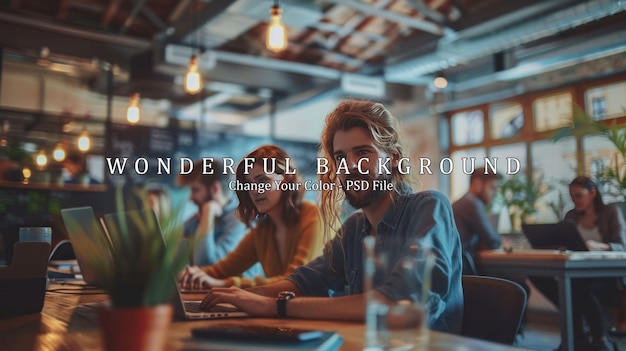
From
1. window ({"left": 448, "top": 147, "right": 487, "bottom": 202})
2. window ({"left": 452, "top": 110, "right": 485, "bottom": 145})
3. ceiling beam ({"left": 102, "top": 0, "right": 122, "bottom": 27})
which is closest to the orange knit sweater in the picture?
ceiling beam ({"left": 102, "top": 0, "right": 122, "bottom": 27})

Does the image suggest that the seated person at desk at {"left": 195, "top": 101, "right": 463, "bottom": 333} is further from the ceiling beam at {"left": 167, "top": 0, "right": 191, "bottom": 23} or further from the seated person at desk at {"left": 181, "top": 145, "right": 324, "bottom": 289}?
the ceiling beam at {"left": 167, "top": 0, "right": 191, "bottom": 23}

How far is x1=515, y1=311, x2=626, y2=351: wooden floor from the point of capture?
179 inches

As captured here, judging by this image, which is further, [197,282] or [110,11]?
[110,11]

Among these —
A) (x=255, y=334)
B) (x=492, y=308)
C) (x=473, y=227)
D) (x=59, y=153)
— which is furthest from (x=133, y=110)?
(x=255, y=334)

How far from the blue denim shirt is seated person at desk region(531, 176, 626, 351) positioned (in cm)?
240

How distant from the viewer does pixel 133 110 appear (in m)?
6.16

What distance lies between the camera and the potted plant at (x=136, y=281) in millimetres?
622

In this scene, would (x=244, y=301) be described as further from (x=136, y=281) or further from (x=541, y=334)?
(x=541, y=334)

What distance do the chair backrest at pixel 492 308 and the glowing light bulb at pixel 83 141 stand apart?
517cm

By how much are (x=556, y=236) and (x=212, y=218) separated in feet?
7.74

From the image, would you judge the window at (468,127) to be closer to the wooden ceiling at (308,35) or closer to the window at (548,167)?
the wooden ceiling at (308,35)

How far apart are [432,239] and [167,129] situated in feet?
17.8

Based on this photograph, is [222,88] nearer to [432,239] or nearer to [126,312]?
[432,239]

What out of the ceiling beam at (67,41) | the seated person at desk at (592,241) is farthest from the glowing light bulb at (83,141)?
the seated person at desk at (592,241)
